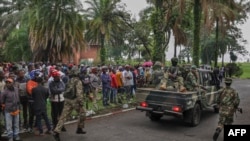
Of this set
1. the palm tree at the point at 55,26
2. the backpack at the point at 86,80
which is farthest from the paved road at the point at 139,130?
the palm tree at the point at 55,26

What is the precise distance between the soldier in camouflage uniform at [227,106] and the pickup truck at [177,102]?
949 millimetres

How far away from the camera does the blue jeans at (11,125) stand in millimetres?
8344

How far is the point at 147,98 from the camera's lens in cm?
1073

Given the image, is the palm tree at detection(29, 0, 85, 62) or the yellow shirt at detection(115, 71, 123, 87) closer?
the yellow shirt at detection(115, 71, 123, 87)

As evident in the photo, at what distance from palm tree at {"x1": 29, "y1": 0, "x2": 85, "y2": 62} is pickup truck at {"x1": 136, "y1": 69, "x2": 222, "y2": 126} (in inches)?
584

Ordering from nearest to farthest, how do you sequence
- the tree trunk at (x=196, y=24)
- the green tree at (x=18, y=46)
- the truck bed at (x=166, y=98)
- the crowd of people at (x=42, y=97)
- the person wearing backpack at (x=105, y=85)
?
the crowd of people at (x=42, y=97), the truck bed at (x=166, y=98), the person wearing backpack at (x=105, y=85), the tree trunk at (x=196, y=24), the green tree at (x=18, y=46)

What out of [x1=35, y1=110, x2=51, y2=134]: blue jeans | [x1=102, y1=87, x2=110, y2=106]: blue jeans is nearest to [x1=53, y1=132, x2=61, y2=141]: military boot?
[x1=35, y1=110, x2=51, y2=134]: blue jeans

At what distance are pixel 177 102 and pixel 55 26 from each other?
16560mm

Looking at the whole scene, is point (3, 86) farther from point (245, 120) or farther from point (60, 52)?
point (60, 52)

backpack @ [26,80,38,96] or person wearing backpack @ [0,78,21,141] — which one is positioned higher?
backpack @ [26,80,38,96]

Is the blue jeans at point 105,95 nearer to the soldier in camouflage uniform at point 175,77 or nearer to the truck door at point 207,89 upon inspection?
the soldier in camouflage uniform at point 175,77

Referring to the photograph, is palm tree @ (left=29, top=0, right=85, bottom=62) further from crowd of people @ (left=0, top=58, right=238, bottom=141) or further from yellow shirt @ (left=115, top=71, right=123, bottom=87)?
crowd of people @ (left=0, top=58, right=238, bottom=141)

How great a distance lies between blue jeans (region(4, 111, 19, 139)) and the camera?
8.34 metres

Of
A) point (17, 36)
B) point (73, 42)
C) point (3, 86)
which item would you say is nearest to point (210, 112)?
point (3, 86)
